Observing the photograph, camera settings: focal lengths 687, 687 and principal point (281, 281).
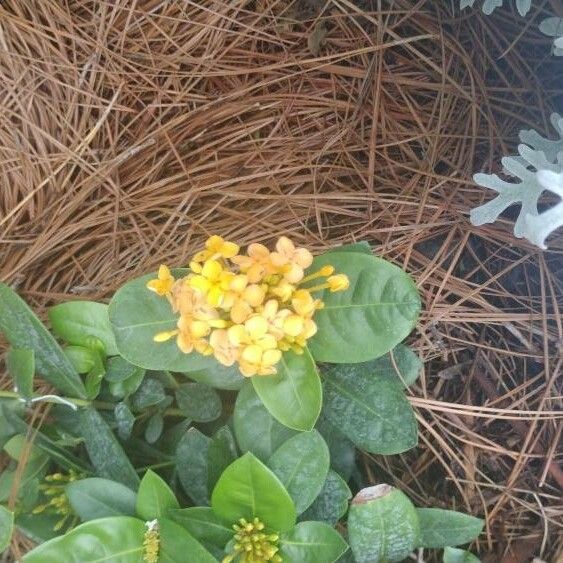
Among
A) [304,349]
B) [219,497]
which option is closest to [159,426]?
[219,497]

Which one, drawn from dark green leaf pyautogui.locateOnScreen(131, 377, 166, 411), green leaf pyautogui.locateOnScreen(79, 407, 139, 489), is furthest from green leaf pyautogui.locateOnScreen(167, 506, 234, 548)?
dark green leaf pyautogui.locateOnScreen(131, 377, 166, 411)

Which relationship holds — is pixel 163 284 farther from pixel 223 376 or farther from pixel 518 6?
pixel 518 6

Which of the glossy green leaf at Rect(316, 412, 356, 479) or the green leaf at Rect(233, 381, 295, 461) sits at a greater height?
the green leaf at Rect(233, 381, 295, 461)

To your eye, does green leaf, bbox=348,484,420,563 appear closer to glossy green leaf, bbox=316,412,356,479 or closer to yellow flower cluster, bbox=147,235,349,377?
glossy green leaf, bbox=316,412,356,479

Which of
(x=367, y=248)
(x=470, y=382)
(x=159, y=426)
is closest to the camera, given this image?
(x=367, y=248)

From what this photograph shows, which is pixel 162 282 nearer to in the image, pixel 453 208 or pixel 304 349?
pixel 304 349
